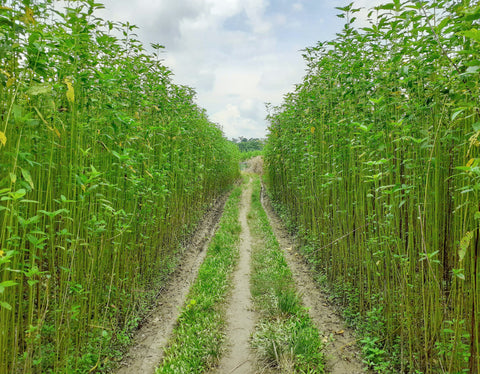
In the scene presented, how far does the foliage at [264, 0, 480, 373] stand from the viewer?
5.00 ft

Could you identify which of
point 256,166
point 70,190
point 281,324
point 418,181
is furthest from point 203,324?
point 256,166

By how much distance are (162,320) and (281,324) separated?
1.38 m

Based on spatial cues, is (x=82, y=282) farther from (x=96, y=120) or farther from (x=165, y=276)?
(x=165, y=276)

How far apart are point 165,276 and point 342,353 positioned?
2685 millimetres

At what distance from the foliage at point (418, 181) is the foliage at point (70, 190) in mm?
1941

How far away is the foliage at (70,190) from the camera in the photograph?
4.77 ft

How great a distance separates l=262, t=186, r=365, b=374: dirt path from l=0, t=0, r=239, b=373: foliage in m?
1.98

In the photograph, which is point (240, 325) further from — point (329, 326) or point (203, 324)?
point (329, 326)

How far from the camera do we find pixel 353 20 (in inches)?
115

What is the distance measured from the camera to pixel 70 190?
6.13ft

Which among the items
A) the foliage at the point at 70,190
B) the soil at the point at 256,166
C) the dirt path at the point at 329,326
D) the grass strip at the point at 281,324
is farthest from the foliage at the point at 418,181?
the soil at the point at 256,166

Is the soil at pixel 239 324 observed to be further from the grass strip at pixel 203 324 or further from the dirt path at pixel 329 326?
the grass strip at pixel 203 324

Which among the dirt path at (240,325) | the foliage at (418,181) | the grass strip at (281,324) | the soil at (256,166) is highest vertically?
the soil at (256,166)

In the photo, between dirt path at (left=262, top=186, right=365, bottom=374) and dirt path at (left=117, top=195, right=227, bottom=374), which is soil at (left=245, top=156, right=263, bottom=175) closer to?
dirt path at (left=117, top=195, right=227, bottom=374)
